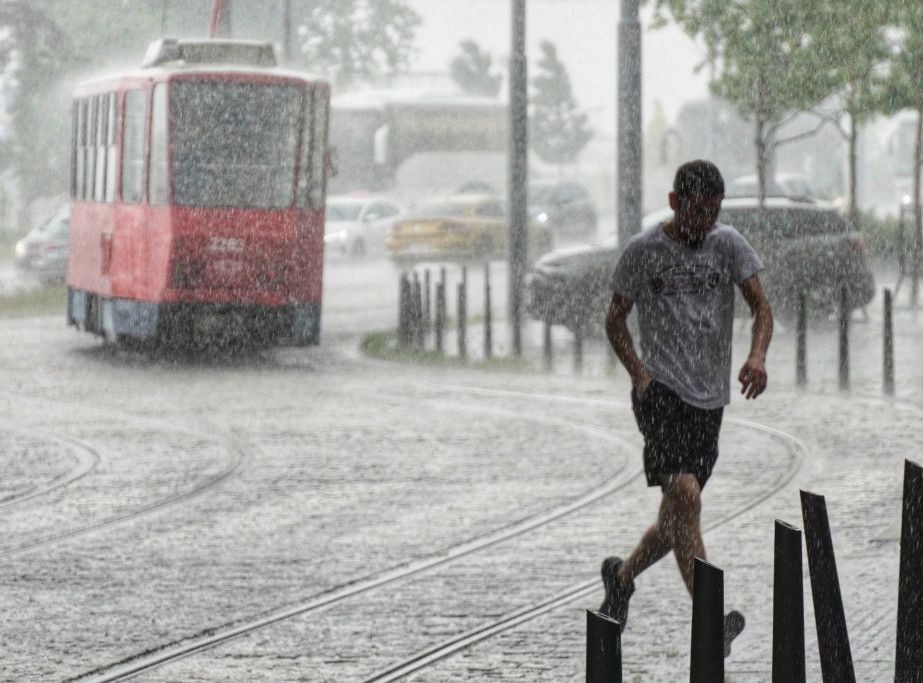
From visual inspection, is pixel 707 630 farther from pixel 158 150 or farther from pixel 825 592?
pixel 158 150

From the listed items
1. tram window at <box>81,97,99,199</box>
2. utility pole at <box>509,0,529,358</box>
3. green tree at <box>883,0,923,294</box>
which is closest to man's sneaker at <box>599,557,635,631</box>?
tram window at <box>81,97,99,199</box>

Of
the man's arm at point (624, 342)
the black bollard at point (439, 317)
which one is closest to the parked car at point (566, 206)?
the black bollard at point (439, 317)

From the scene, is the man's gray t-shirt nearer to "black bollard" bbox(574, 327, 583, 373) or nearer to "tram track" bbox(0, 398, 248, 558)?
→ "tram track" bbox(0, 398, 248, 558)

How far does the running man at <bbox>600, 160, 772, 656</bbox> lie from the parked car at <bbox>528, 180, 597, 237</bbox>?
40.5 m

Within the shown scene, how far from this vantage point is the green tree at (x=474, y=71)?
76500mm

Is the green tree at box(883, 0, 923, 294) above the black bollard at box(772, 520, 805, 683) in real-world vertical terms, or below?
above

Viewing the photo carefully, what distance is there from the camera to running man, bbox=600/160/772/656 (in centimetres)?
623

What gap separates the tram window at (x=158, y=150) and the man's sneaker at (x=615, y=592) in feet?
39.8

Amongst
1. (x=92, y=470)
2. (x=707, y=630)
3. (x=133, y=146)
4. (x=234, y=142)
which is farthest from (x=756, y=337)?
(x=133, y=146)

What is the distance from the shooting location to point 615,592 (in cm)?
652

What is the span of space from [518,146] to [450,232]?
17272 mm

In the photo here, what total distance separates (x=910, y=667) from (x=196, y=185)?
14481 mm

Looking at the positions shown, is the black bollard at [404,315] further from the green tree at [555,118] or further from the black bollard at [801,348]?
the green tree at [555,118]

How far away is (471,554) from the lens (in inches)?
→ 327
